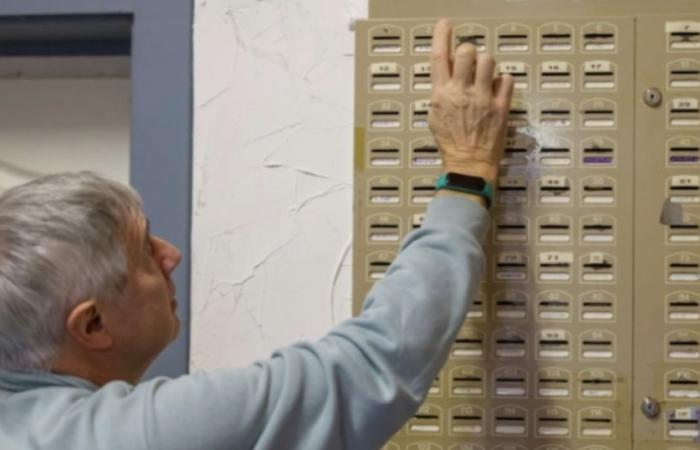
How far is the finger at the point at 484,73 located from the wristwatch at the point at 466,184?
9cm

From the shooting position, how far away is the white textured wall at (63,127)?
4.63ft

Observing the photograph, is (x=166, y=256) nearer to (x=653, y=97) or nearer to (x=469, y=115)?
(x=469, y=115)

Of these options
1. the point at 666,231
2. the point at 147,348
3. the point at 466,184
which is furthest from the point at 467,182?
the point at 147,348

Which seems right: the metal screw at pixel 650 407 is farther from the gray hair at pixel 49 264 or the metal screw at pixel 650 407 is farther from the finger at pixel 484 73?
the gray hair at pixel 49 264

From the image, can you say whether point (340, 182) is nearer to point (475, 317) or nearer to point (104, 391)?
point (475, 317)

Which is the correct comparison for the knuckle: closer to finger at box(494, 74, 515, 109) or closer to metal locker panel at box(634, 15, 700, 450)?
finger at box(494, 74, 515, 109)

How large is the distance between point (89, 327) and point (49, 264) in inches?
2.5

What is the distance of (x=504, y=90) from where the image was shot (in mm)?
931

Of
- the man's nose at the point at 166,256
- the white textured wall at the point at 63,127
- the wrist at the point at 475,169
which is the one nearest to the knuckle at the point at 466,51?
the wrist at the point at 475,169

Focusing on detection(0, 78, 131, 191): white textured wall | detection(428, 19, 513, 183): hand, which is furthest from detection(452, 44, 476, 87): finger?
detection(0, 78, 131, 191): white textured wall

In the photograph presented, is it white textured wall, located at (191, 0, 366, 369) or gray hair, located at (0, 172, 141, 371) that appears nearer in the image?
gray hair, located at (0, 172, 141, 371)

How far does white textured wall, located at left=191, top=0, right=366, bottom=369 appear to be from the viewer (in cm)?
108

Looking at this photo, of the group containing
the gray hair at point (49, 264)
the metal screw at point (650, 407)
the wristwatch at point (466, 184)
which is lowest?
the metal screw at point (650, 407)

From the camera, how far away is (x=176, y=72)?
1107 millimetres
